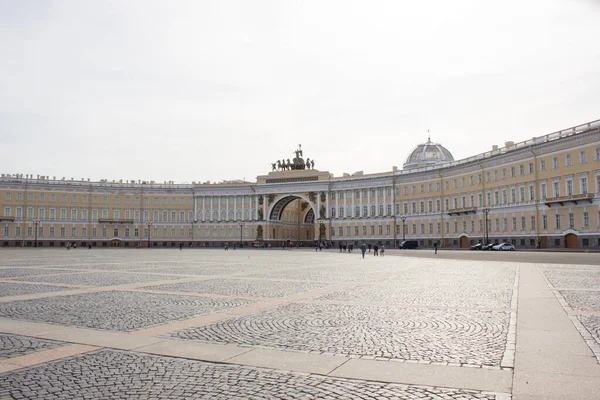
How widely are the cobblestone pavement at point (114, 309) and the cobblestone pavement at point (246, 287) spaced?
5.44 feet

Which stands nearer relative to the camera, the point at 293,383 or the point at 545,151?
the point at 293,383

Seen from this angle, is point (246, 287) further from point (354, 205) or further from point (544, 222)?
point (354, 205)

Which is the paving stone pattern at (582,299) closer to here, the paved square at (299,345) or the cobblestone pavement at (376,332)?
the paved square at (299,345)

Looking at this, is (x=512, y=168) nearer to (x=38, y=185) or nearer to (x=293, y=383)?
(x=293, y=383)

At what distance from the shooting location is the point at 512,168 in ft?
230

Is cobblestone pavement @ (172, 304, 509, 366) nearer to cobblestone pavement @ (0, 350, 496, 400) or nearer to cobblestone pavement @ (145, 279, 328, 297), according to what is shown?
cobblestone pavement @ (0, 350, 496, 400)

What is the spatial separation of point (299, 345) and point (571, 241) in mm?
60256

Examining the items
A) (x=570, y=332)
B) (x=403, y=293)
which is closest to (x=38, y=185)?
(x=403, y=293)

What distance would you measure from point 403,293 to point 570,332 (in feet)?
24.0

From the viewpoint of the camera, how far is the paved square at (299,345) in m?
6.52

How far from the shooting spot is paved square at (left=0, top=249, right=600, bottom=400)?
21.4 ft

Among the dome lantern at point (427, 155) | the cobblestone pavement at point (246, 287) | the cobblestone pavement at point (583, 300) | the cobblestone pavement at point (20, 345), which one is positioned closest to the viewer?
the cobblestone pavement at point (20, 345)

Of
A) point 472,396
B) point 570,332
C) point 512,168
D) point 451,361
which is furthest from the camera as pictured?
point 512,168

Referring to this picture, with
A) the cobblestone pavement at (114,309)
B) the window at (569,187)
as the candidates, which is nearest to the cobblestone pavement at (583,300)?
the cobblestone pavement at (114,309)
